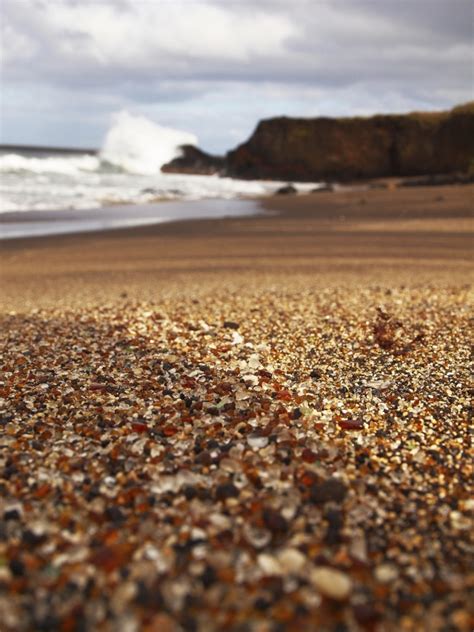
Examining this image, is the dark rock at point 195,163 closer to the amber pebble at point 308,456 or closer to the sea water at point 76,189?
the sea water at point 76,189

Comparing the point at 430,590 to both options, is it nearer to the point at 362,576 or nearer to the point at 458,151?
the point at 362,576

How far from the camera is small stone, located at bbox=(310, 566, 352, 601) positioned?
5.18 ft

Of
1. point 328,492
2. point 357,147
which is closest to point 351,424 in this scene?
point 328,492

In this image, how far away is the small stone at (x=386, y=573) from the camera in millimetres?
1649

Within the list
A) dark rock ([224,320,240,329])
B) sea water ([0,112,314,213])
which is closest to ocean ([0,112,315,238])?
sea water ([0,112,314,213])

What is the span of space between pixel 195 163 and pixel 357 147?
1505 centimetres

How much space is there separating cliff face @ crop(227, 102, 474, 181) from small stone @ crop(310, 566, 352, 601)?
37858mm

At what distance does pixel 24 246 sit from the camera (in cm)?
1116

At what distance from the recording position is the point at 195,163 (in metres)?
48.5

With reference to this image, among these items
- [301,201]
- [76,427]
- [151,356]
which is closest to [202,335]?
[151,356]

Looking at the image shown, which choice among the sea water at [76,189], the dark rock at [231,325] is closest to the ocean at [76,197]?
the sea water at [76,189]

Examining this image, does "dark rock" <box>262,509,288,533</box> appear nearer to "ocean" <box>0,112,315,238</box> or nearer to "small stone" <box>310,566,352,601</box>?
"small stone" <box>310,566,352,601</box>

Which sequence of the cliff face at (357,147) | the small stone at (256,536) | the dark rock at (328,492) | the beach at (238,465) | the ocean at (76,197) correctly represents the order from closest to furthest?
the beach at (238,465) < the small stone at (256,536) < the dark rock at (328,492) < the ocean at (76,197) < the cliff face at (357,147)

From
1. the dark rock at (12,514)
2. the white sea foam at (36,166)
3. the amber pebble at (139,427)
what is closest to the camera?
the dark rock at (12,514)
